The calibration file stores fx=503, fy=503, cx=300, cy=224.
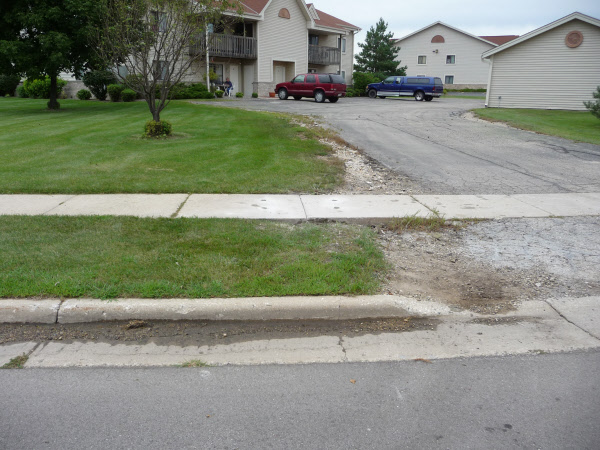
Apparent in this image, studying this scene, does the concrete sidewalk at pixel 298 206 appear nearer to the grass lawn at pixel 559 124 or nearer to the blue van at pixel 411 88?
the grass lawn at pixel 559 124

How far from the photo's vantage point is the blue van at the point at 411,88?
3659 cm

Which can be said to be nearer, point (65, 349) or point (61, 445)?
point (61, 445)

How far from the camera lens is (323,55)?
40562 millimetres

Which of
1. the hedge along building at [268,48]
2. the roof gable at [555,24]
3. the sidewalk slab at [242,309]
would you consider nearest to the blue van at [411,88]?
the hedge along building at [268,48]

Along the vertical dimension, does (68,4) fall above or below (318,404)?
above

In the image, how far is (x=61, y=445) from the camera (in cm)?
286

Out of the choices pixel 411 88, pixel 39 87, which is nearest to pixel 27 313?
pixel 39 87

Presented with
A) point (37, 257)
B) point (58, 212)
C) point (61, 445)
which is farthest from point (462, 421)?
point (58, 212)

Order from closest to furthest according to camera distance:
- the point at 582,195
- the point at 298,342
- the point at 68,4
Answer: the point at 298,342 → the point at 582,195 → the point at 68,4

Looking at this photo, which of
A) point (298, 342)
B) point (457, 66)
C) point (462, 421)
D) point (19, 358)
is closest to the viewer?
point (462, 421)

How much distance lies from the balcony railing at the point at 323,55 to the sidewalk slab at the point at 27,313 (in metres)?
38.4

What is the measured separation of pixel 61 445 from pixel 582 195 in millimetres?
8626

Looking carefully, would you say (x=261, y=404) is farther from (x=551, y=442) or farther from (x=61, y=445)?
(x=551, y=442)

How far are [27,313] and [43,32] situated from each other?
1957 centimetres
